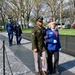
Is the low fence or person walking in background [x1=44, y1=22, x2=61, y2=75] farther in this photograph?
the low fence

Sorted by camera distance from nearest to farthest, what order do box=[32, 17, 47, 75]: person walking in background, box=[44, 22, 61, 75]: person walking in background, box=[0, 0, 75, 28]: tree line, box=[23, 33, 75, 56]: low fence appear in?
box=[32, 17, 47, 75]: person walking in background → box=[44, 22, 61, 75]: person walking in background → box=[23, 33, 75, 56]: low fence → box=[0, 0, 75, 28]: tree line

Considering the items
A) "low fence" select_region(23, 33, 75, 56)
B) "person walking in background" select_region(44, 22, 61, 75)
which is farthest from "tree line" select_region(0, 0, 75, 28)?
"person walking in background" select_region(44, 22, 61, 75)

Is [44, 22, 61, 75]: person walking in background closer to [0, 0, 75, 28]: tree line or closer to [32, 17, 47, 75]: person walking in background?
[32, 17, 47, 75]: person walking in background

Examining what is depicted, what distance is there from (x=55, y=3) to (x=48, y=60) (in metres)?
48.7

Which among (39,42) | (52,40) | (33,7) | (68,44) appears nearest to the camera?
(39,42)

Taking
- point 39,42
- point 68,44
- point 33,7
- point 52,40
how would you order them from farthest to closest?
1. point 33,7
2. point 68,44
3. point 52,40
4. point 39,42

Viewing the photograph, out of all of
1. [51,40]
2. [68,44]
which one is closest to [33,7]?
[68,44]

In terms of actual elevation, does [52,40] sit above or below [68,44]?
above

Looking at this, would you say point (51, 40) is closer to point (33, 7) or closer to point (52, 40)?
point (52, 40)

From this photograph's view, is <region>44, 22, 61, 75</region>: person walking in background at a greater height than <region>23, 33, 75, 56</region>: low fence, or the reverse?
<region>44, 22, 61, 75</region>: person walking in background

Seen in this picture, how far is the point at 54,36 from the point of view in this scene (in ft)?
30.0

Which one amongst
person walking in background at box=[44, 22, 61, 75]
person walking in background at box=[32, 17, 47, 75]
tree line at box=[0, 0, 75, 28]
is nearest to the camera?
person walking in background at box=[32, 17, 47, 75]

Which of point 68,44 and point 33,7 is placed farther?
point 33,7

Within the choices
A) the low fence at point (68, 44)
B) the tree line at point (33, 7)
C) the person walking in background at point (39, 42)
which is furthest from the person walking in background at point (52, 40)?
the tree line at point (33, 7)
